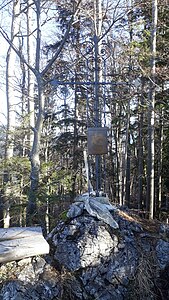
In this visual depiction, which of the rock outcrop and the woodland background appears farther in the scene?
the woodland background

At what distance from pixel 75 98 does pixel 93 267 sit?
781 centimetres

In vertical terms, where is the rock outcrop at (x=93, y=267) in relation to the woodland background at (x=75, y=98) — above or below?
below

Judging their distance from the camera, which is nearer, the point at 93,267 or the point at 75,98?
the point at 93,267

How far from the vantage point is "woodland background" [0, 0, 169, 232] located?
18.6 feet

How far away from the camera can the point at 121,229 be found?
4023mm

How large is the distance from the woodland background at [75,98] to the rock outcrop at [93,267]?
5.62ft

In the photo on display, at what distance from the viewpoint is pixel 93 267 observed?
3559 mm

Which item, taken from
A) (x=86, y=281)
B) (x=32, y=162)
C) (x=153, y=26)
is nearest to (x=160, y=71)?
(x=153, y=26)

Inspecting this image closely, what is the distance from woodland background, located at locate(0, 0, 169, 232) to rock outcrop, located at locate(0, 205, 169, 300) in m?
1.71

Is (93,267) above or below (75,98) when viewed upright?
below

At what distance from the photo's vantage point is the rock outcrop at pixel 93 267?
3295mm

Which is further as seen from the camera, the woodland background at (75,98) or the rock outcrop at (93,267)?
the woodland background at (75,98)

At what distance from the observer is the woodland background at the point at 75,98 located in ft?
18.6

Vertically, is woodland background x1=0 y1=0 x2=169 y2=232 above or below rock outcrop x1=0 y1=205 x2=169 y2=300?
above
